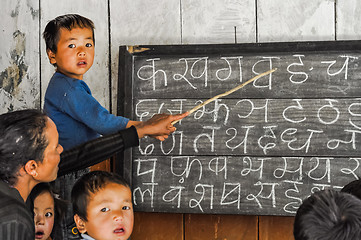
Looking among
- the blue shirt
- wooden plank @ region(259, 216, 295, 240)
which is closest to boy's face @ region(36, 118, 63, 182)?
the blue shirt

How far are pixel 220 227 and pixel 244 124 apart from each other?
410 mm

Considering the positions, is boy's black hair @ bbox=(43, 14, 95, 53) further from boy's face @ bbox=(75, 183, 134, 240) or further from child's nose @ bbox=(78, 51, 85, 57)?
boy's face @ bbox=(75, 183, 134, 240)

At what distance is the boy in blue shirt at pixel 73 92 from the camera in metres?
1.36

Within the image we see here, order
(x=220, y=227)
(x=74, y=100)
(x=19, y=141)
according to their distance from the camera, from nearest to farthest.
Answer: (x=19, y=141), (x=74, y=100), (x=220, y=227)

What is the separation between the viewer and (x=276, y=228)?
164 centimetres

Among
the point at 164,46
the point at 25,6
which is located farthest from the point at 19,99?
the point at 164,46

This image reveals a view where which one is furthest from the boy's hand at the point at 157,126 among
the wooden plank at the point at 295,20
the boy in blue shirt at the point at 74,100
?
the wooden plank at the point at 295,20

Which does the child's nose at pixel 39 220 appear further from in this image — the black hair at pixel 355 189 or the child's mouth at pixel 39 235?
the black hair at pixel 355 189

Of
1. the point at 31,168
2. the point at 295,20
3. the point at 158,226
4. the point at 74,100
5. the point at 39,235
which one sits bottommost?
the point at 158,226

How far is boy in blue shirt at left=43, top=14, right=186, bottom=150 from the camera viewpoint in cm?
136

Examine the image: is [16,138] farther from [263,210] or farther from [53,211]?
[263,210]

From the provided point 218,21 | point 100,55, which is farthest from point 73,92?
point 218,21

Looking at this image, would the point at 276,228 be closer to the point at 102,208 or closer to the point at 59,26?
the point at 102,208

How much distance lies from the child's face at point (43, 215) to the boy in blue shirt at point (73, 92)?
18 centimetres
